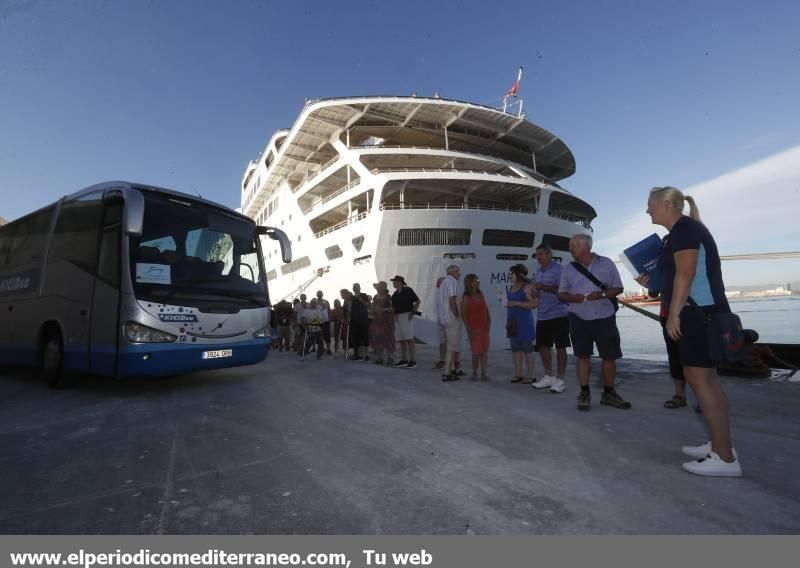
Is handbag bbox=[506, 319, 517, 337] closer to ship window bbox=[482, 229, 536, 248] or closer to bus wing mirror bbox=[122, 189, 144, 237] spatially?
bus wing mirror bbox=[122, 189, 144, 237]

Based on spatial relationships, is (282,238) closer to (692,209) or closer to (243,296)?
(243,296)

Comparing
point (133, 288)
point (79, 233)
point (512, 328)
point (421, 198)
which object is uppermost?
point (421, 198)

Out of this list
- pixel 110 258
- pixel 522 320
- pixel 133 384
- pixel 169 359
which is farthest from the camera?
pixel 133 384

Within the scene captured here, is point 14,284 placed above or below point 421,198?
below

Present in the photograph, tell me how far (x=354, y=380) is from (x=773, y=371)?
5934 millimetres

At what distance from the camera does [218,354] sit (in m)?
4.66

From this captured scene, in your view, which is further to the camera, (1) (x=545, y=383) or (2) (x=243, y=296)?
(2) (x=243, y=296)

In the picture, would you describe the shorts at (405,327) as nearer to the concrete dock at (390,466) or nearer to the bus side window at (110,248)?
the concrete dock at (390,466)

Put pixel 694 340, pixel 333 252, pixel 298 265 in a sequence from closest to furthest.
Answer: pixel 694 340 → pixel 333 252 → pixel 298 265

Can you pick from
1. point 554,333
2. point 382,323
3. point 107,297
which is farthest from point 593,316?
point 107,297

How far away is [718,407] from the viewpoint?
2035 millimetres

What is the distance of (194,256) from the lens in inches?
189

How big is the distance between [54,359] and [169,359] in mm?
1965

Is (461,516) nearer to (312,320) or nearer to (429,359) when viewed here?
(429,359)
